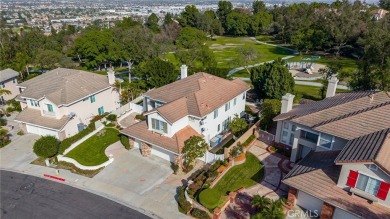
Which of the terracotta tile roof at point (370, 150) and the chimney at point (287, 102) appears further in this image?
the chimney at point (287, 102)

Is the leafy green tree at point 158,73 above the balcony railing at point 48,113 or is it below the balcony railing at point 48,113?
above

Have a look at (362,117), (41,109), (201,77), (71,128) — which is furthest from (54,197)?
(362,117)

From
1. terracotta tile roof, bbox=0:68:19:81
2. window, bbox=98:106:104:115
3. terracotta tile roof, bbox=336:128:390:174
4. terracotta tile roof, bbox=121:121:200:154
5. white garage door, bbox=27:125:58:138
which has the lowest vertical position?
white garage door, bbox=27:125:58:138

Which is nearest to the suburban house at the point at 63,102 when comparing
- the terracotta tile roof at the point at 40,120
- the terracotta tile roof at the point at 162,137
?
the terracotta tile roof at the point at 40,120

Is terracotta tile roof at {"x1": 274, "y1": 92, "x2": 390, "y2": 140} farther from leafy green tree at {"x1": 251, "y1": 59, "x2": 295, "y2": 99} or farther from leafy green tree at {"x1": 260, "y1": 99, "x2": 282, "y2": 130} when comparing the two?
leafy green tree at {"x1": 251, "y1": 59, "x2": 295, "y2": 99}

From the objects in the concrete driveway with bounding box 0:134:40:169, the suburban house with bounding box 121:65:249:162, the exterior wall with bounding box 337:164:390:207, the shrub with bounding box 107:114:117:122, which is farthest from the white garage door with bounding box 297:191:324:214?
the concrete driveway with bounding box 0:134:40:169

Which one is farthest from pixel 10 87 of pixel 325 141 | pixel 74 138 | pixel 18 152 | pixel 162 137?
pixel 325 141

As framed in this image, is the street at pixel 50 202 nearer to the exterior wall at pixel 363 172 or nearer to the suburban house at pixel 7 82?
the exterior wall at pixel 363 172
